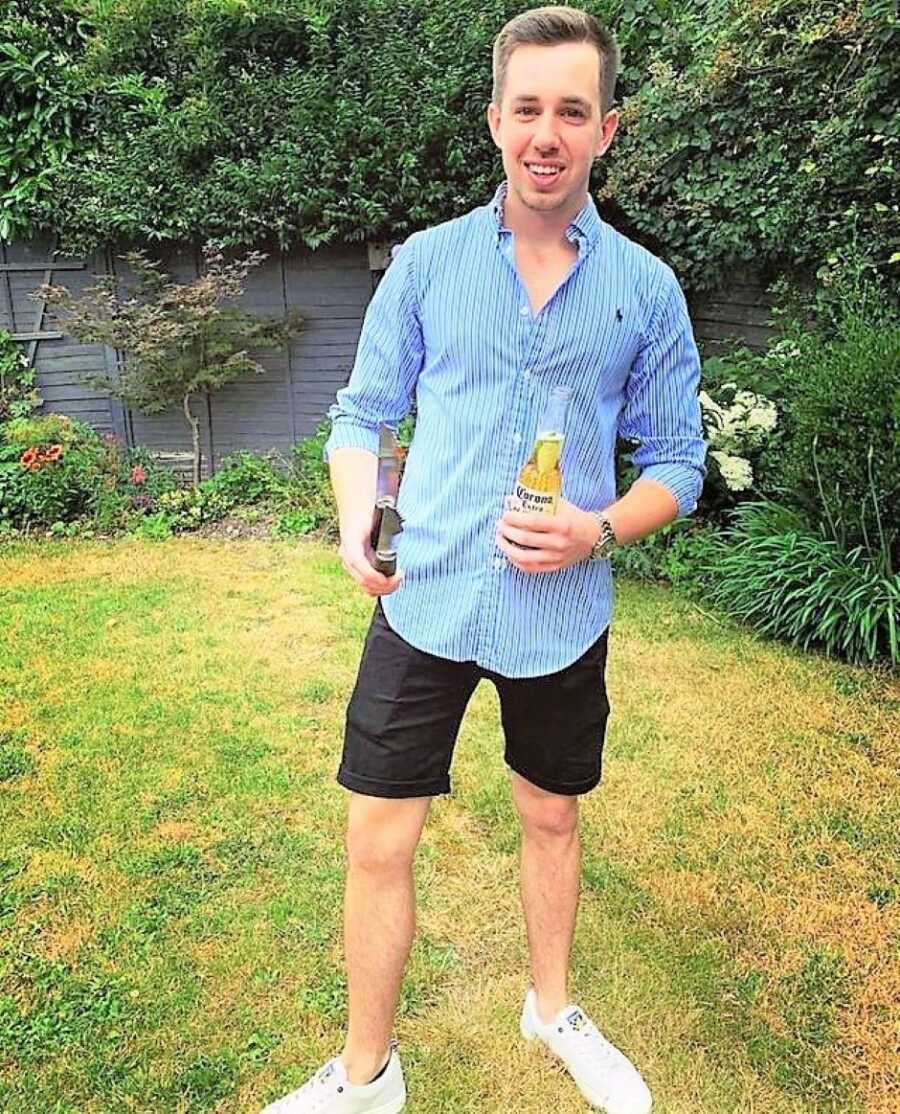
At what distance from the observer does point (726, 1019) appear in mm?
2189

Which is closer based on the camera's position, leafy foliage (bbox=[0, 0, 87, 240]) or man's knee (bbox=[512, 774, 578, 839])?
man's knee (bbox=[512, 774, 578, 839])

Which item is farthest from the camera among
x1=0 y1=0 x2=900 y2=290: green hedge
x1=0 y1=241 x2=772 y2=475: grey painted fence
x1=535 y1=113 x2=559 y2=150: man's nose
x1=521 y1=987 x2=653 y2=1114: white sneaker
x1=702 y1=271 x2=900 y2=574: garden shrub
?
x1=0 y1=241 x2=772 y2=475: grey painted fence

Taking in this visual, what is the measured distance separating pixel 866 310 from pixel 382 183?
3056 mm

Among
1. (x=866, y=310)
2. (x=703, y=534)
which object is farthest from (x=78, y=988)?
(x=866, y=310)

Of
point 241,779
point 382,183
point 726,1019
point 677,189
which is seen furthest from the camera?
point 382,183

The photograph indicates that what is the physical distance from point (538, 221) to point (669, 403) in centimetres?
37

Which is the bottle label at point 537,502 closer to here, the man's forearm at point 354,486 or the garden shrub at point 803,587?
the man's forearm at point 354,486

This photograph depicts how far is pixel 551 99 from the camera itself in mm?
1463

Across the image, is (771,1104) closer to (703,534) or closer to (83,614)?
(703,534)

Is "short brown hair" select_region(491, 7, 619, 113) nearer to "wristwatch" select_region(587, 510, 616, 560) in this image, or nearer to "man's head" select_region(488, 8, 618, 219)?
"man's head" select_region(488, 8, 618, 219)

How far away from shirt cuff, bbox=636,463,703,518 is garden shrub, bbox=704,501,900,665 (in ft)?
8.40

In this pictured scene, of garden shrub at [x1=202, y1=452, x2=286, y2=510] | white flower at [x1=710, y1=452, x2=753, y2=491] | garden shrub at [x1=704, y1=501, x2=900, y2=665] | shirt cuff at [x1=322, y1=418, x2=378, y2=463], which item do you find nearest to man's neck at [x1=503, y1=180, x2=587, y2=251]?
shirt cuff at [x1=322, y1=418, x2=378, y2=463]

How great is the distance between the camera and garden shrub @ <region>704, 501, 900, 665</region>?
158 inches

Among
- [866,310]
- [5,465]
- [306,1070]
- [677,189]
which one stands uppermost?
[677,189]
